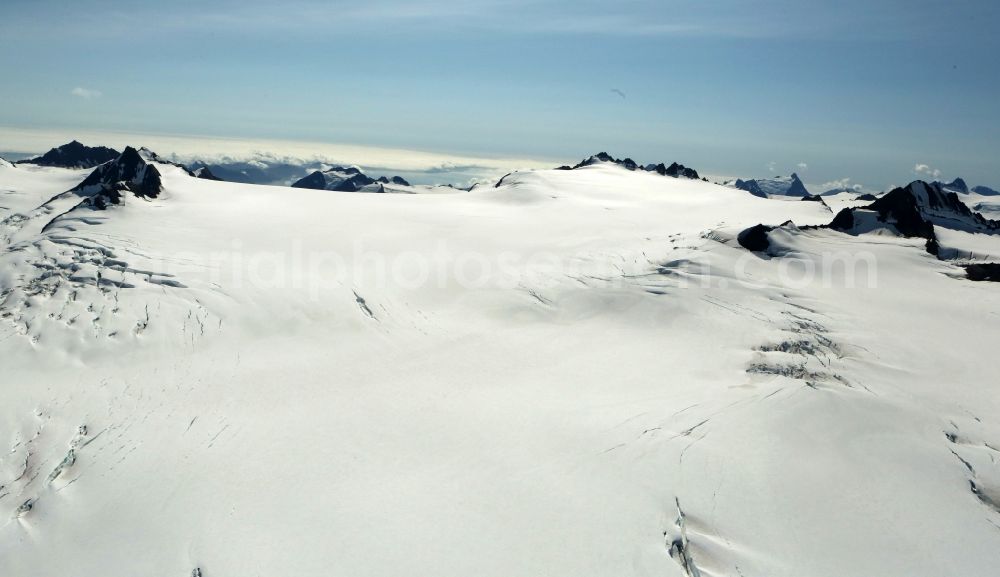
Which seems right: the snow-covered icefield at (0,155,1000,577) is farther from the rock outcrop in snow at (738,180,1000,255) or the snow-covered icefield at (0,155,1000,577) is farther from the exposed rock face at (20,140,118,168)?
A: the exposed rock face at (20,140,118,168)

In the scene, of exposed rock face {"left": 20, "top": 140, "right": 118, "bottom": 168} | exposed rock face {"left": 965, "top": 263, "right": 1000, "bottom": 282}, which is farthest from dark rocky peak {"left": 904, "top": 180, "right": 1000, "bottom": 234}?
exposed rock face {"left": 20, "top": 140, "right": 118, "bottom": 168}

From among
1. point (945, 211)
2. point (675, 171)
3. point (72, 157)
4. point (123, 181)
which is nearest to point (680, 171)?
point (675, 171)

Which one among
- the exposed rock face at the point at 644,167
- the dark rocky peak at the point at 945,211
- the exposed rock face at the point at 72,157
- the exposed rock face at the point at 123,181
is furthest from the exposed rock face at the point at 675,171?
the exposed rock face at the point at 72,157

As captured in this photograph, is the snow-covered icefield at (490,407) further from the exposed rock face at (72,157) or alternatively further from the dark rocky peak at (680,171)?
the exposed rock face at (72,157)

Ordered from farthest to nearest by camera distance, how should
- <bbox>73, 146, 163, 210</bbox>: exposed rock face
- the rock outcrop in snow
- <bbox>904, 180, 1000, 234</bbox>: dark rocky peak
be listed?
<bbox>904, 180, 1000, 234</bbox>: dark rocky peak, <bbox>73, 146, 163, 210</bbox>: exposed rock face, the rock outcrop in snow

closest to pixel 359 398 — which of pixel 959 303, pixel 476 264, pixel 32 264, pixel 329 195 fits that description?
pixel 476 264

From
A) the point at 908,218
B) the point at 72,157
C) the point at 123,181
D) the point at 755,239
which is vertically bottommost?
the point at 755,239

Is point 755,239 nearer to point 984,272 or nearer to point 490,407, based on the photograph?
point 984,272
